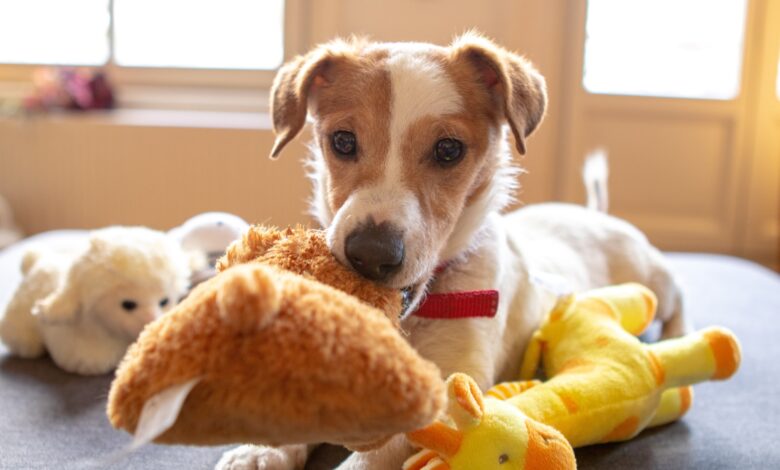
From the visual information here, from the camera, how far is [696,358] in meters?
1.43

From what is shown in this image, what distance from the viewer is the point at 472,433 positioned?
42.7 inches

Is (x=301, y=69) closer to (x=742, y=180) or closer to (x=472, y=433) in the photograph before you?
(x=472, y=433)

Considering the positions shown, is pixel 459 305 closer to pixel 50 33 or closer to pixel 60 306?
pixel 60 306

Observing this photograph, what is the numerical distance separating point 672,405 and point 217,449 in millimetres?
914

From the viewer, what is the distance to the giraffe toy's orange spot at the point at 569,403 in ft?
4.30

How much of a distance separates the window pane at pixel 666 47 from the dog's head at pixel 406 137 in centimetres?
295

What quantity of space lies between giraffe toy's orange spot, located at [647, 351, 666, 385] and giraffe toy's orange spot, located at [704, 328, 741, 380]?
110mm

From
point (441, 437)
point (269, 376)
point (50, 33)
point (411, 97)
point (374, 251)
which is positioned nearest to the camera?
point (269, 376)

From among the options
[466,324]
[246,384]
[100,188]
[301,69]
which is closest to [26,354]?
[301,69]

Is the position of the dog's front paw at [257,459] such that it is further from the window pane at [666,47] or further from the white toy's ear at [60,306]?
the window pane at [666,47]

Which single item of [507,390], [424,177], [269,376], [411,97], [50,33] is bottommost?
[507,390]

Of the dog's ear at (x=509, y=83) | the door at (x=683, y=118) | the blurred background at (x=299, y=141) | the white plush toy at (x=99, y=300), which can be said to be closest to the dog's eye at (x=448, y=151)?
the dog's ear at (x=509, y=83)

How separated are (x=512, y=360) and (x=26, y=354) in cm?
119

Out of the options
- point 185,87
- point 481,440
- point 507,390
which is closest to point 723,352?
point 507,390
